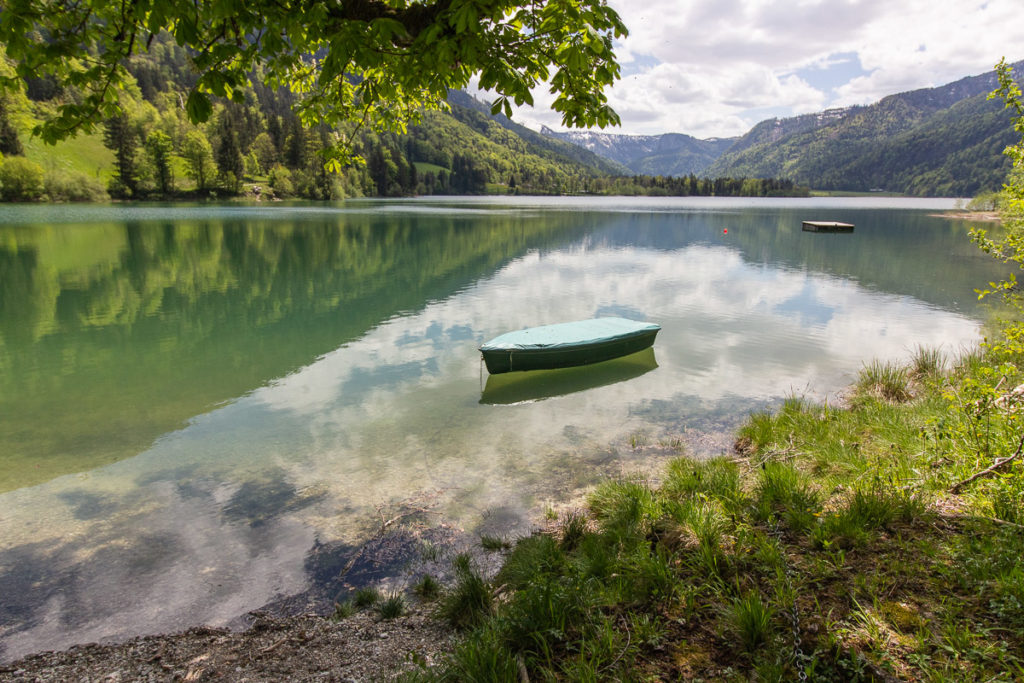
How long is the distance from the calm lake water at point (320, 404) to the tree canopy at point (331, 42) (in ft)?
19.9

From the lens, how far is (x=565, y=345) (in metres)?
17.2

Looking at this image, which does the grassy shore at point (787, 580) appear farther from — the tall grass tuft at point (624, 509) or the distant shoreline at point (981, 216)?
the distant shoreline at point (981, 216)

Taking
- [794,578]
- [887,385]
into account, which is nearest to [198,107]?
[794,578]

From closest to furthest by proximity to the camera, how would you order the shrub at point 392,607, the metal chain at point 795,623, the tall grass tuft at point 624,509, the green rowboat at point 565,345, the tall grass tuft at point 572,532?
the metal chain at point 795,623
the shrub at point 392,607
the tall grass tuft at point 624,509
the tall grass tuft at point 572,532
the green rowboat at point 565,345

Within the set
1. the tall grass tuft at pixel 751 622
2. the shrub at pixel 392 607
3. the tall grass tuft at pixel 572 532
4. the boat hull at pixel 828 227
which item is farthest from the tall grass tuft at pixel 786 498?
the boat hull at pixel 828 227

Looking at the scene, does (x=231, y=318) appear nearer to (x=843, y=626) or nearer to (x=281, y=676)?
(x=281, y=676)

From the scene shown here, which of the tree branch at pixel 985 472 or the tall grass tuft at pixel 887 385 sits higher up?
the tree branch at pixel 985 472

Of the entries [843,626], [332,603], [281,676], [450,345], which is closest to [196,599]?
[332,603]

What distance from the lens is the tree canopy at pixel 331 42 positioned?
199 inches

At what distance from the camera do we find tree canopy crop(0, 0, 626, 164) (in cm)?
505

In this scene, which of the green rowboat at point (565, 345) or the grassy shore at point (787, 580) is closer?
the grassy shore at point (787, 580)

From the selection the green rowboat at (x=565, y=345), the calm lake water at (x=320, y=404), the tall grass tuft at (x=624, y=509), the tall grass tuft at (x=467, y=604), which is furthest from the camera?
the green rowboat at (x=565, y=345)

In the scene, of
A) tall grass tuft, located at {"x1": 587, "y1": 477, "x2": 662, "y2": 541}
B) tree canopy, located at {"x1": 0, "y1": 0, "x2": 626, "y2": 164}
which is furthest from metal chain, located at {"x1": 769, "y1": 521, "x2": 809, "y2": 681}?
tree canopy, located at {"x1": 0, "y1": 0, "x2": 626, "y2": 164}

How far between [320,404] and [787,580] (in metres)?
12.5
